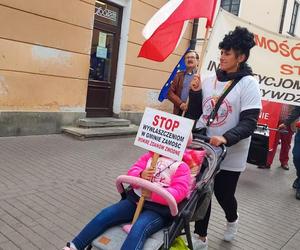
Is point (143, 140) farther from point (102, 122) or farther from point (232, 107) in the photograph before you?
point (102, 122)

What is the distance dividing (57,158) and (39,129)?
1.76 meters

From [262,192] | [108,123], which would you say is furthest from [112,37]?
[262,192]

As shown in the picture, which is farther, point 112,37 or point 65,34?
point 112,37

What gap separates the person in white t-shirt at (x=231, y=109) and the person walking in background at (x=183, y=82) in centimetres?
266

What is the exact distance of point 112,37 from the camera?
954cm

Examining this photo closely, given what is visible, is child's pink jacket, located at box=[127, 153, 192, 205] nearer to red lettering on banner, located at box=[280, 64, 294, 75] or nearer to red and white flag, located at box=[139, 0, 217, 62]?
red and white flag, located at box=[139, 0, 217, 62]

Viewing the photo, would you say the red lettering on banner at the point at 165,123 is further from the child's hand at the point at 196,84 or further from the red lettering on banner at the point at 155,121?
the child's hand at the point at 196,84

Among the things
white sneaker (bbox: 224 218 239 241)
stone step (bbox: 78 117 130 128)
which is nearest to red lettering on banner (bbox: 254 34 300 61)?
white sneaker (bbox: 224 218 239 241)

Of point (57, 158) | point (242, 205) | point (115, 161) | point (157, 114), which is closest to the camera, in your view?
point (157, 114)

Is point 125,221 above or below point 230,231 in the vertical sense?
above

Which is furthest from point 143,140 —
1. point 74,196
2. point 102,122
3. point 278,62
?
point 102,122

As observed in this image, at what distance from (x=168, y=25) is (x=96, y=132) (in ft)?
16.5

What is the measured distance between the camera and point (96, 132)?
8242 mm

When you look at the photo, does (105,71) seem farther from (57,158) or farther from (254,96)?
(254,96)
